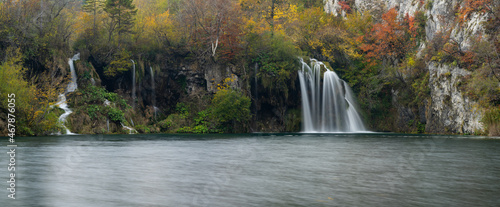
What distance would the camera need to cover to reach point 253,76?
165 ft

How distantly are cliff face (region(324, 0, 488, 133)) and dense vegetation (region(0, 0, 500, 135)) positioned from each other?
0.85 metres

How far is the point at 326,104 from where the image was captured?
4812 centimetres

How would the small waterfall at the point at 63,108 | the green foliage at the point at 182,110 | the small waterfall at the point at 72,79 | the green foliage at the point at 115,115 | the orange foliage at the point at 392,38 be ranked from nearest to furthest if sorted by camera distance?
the small waterfall at the point at 63,108, the green foliage at the point at 115,115, the small waterfall at the point at 72,79, the green foliage at the point at 182,110, the orange foliage at the point at 392,38

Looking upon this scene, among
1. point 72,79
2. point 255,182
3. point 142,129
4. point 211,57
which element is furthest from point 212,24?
point 255,182

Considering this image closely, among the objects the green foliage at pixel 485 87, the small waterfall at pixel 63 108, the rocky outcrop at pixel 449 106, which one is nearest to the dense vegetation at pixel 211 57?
the small waterfall at pixel 63 108

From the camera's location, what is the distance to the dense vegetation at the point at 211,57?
134 ft

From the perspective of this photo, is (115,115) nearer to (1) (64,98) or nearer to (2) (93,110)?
(2) (93,110)

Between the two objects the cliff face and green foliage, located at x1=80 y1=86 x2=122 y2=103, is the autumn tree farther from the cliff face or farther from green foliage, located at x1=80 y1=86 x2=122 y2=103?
the cliff face

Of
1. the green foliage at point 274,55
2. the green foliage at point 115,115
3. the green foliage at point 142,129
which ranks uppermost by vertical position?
the green foliage at point 274,55

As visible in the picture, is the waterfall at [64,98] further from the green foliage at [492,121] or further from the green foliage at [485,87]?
the green foliage at [492,121]

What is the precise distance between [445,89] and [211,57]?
2570 cm

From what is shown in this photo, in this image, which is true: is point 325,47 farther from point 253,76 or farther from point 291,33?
point 253,76

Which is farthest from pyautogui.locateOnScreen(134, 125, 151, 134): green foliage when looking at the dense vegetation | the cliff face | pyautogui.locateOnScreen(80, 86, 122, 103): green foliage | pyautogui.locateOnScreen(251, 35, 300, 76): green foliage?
the cliff face

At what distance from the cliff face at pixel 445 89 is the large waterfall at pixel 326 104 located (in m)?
5.90
